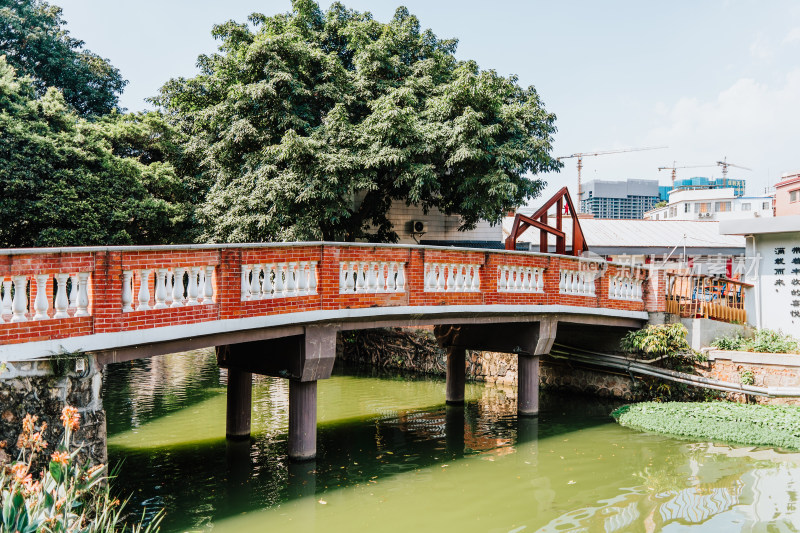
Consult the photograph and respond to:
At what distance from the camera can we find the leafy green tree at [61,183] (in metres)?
15.7

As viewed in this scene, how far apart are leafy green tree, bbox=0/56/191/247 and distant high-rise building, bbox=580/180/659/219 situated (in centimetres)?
6012

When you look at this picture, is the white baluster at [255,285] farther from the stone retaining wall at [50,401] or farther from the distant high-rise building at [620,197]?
the distant high-rise building at [620,197]

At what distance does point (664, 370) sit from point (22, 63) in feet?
87.6

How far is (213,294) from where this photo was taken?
319 inches

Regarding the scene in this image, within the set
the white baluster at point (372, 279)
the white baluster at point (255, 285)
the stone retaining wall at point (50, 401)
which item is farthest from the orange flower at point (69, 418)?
the white baluster at point (372, 279)

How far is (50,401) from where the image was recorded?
21.3ft

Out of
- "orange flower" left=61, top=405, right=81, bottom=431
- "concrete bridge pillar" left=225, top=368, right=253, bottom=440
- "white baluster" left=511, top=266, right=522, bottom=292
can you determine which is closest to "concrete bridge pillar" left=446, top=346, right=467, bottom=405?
"white baluster" left=511, top=266, right=522, bottom=292

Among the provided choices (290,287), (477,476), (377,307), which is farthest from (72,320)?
(477,476)

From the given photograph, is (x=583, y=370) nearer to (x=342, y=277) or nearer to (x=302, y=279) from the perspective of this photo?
(x=342, y=277)

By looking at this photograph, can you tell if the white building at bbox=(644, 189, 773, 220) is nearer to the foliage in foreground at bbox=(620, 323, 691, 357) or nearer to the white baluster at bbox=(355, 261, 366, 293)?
the foliage in foreground at bbox=(620, 323, 691, 357)

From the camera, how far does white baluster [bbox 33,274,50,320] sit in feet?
20.9

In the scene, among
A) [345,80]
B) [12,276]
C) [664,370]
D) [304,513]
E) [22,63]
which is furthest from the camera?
[22,63]

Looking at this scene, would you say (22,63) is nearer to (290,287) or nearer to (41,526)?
(290,287)

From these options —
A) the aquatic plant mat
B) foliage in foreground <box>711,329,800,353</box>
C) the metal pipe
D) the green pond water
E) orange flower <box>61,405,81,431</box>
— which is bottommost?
the green pond water
